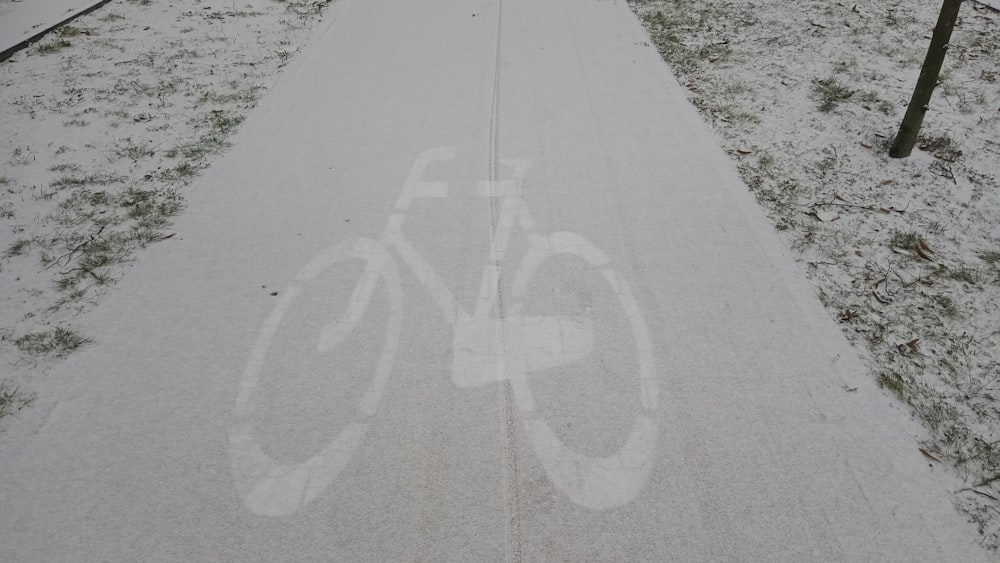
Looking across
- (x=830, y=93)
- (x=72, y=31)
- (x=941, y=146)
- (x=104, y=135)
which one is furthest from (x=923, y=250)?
(x=72, y=31)

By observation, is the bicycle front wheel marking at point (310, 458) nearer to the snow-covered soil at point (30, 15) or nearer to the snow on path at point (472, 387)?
the snow on path at point (472, 387)

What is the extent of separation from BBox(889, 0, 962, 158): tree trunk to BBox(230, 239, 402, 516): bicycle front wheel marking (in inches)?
172

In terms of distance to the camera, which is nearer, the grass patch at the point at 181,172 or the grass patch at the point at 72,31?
the grass patch at the point at 181,172

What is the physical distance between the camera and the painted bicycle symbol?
256 centimetres

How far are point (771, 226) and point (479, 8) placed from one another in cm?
602

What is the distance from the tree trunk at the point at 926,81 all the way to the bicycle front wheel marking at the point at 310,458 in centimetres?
438

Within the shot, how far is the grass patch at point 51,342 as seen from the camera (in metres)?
3.18

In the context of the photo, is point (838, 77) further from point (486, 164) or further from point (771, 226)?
point (486, 164)

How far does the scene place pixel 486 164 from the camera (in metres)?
4.75

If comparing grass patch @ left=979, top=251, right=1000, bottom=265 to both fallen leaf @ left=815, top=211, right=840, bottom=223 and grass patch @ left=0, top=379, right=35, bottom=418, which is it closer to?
fallen leaf @ left=815, top=211, right=840, bottom=223

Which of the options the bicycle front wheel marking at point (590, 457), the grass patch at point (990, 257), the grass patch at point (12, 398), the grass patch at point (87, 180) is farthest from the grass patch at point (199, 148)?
the grass patch at point (990, 257)

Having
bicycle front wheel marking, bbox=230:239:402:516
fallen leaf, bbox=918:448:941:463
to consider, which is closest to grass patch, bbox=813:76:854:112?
fallen leaf, bbox=918:448:941:463

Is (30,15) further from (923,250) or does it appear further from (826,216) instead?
(923,250)

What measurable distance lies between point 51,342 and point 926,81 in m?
6.48
